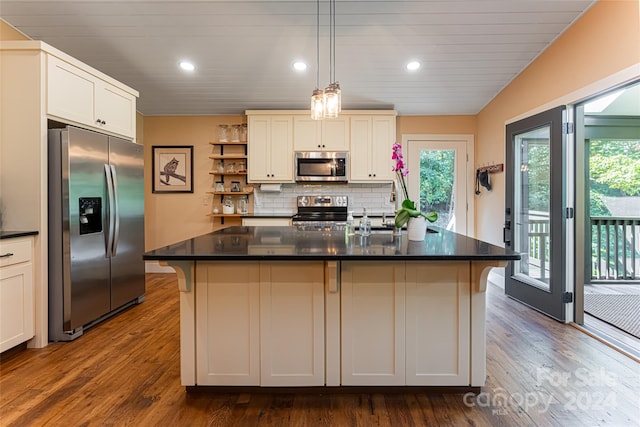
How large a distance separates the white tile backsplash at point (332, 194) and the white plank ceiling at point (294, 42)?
1215 mm

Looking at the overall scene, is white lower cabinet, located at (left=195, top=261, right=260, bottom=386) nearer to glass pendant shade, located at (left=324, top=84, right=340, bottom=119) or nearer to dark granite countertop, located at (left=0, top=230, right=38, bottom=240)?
glass pendant shade, located at (left=324, top=84, right=340, bottom=119)

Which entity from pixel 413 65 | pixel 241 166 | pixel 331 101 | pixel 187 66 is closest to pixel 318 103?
Result: pixel 331 101

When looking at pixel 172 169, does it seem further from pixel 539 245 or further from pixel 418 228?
pixel 539 245

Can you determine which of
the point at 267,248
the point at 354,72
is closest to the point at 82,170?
the point at 267,248

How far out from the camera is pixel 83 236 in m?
2.85

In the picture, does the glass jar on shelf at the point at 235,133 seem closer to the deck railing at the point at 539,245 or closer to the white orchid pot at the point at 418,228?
the white orchid pot at the point at 418,228

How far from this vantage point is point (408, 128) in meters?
5.07

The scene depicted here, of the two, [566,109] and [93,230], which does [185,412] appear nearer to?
[93,230]

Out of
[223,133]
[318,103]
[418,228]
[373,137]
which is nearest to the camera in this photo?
[418,228]

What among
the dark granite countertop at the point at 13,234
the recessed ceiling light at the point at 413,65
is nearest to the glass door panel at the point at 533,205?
the recessed ceiling light at the point at 413,65

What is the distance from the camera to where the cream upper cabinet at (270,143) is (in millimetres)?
4734

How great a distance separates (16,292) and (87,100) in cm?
165

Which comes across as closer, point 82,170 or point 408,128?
point 82,170

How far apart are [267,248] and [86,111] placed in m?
2.36
